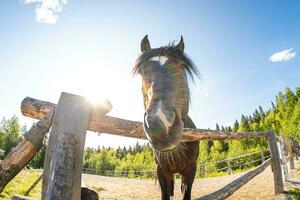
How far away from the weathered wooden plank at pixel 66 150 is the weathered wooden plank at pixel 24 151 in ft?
0.50

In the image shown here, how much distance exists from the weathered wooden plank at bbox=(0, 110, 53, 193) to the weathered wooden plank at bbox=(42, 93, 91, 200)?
151 mm

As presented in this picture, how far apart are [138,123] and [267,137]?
4.38 metres

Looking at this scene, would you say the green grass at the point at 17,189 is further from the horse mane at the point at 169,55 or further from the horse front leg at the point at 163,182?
the horse mane at the point at 169,55

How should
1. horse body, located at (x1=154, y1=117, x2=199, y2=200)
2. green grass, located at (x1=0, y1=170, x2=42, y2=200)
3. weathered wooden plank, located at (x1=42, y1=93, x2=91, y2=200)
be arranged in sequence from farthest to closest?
green grass, located at (x1=0, y1=170, x2=42, y2=200) < horse body, located at (x1=154, y1=117, x2=199, y2=200) < weathered wooden plank, located at (x1=42, y1=93, x2=91, y2=200)

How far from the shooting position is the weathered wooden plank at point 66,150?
1416 mm

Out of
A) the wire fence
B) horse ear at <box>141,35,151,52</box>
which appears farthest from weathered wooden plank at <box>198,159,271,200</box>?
the wire fence

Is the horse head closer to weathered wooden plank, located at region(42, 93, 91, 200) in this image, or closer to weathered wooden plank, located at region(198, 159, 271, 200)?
weathered wooden plank, located at region(42, 93, 91, 200)


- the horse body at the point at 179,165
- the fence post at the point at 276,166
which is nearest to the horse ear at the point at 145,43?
the horse body at the point at 179,165

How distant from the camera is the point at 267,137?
5.52 meters

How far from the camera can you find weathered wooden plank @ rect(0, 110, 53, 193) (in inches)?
65.2

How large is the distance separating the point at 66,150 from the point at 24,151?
0.41m

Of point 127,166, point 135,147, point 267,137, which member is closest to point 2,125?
point 127,166

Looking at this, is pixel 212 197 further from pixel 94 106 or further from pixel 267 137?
pixel 267 137

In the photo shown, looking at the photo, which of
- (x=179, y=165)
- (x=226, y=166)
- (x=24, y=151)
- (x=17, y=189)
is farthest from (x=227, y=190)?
(x=226, y=166)
